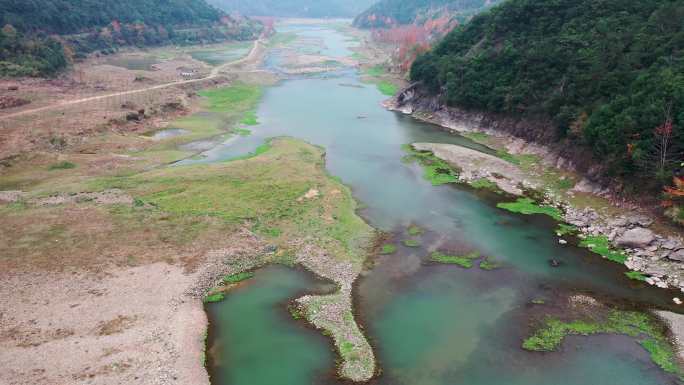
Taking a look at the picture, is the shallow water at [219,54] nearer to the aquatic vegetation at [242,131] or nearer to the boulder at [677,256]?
the aquatic vegetation at [242,131]

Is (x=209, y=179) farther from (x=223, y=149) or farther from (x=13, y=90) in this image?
(x=13, y=90)

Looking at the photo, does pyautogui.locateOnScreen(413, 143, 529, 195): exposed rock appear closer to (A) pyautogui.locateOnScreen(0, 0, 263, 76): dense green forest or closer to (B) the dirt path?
(B) the dirt path

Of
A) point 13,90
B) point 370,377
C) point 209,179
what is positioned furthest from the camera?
point 13,90

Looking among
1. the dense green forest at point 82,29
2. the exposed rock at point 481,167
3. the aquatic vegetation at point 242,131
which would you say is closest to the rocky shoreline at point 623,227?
the exposed rock at point 481,167

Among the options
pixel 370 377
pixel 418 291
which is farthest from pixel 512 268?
pixel 370 377

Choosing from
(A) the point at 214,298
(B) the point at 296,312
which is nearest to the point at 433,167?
(B) the point at 296,312
